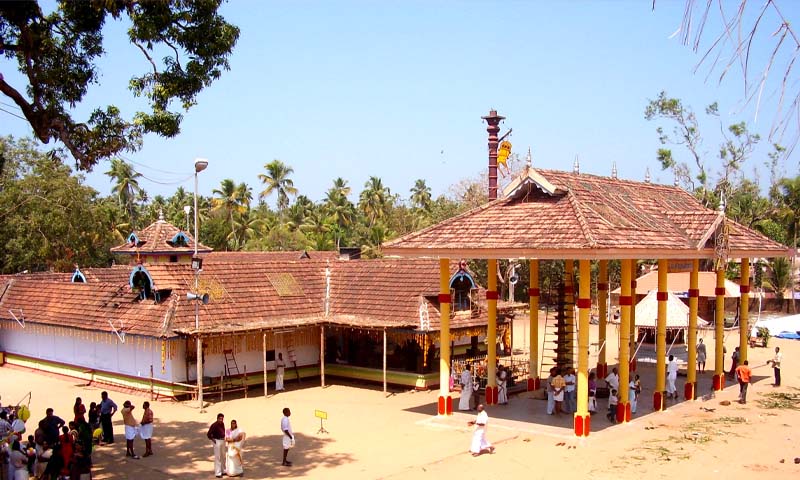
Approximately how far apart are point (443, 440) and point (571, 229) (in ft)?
18.0

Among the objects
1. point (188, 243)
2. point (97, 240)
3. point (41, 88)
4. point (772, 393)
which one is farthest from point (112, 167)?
point (772, 393)

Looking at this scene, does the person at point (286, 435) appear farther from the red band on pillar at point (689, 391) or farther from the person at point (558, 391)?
the red band on pillar at point (689, 391)

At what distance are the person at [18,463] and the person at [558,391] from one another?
11.6m

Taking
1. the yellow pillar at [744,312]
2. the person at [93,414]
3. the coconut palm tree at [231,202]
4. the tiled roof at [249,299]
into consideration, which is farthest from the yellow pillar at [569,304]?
the coconut palm tree at [231,202]

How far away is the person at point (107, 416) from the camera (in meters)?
16.4

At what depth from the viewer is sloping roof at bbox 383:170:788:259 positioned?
1661 centimetres

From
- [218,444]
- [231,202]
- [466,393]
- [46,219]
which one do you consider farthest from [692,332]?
[231,202]

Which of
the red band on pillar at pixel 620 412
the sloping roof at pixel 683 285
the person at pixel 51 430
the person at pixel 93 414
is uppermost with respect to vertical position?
the sloping roof at pixel 683 285

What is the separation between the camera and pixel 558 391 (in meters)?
18.6

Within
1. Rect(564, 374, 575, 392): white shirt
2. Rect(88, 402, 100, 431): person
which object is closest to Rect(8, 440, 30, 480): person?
Rect(88, 402, 100, 431): person

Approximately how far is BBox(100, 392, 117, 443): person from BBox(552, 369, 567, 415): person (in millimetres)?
10229

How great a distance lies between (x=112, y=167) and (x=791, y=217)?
169 ft

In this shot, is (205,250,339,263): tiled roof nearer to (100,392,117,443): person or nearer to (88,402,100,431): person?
(100,392,117,443): person

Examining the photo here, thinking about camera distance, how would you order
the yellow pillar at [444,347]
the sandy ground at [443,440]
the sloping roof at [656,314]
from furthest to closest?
the sloping roof at [656,314]
the yellow pillar at [444,347]
the sandy ground at [443,440]
